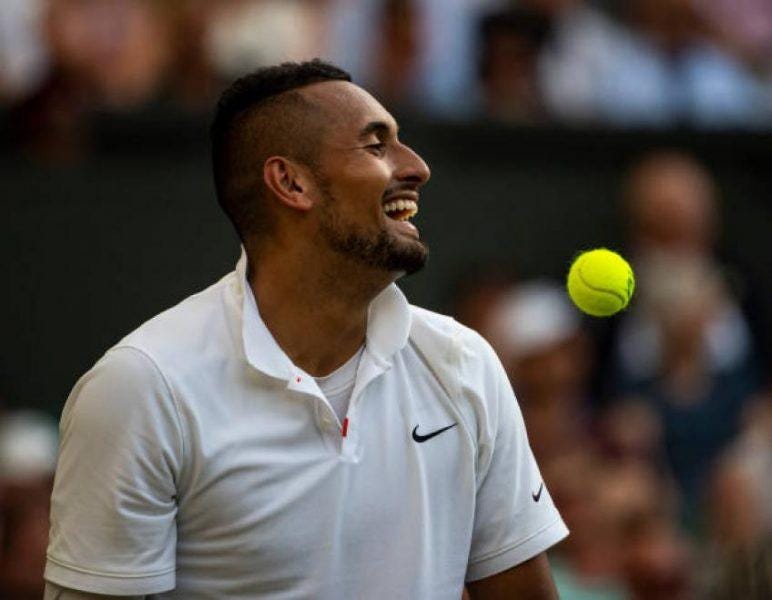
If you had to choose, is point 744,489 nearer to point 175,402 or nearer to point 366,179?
point 366,179

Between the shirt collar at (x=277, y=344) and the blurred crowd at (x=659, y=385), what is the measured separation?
7.89 feet

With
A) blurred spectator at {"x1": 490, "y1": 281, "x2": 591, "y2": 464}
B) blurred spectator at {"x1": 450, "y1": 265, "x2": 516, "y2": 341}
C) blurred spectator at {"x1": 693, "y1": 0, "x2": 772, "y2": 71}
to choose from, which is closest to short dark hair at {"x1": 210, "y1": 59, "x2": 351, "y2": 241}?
blurred spectator at {"x1": 490, "y1": 281, "x2": 591, "y2": 464}

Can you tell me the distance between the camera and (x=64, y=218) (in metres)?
6.48

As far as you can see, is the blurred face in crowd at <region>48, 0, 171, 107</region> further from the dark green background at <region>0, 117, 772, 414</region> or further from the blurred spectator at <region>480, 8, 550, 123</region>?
the blurred spectator at <region>480, 8, 550, 123</region>

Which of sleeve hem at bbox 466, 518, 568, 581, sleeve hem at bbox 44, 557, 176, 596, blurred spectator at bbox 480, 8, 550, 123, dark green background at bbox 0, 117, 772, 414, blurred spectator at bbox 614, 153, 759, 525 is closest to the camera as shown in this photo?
sleeve hem at bbox 44, 557, 176, 596

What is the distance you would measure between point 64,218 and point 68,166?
20 cm

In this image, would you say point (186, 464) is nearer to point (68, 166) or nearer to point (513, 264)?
point (68, 166)

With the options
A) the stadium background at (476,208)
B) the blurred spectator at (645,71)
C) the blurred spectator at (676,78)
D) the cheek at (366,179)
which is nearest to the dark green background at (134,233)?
the stadium background at (476,208)

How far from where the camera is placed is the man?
319 cm

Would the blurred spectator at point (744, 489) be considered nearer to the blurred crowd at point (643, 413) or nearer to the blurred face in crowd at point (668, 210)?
the blurred crowd at point (643, 413)

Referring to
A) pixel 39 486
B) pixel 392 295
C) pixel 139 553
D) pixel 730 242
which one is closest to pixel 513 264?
pixel 730 242

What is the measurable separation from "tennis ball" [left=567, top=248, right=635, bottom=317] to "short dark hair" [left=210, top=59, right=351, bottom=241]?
63 cm

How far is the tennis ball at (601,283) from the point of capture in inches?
138

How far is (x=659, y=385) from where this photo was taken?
6.94m
